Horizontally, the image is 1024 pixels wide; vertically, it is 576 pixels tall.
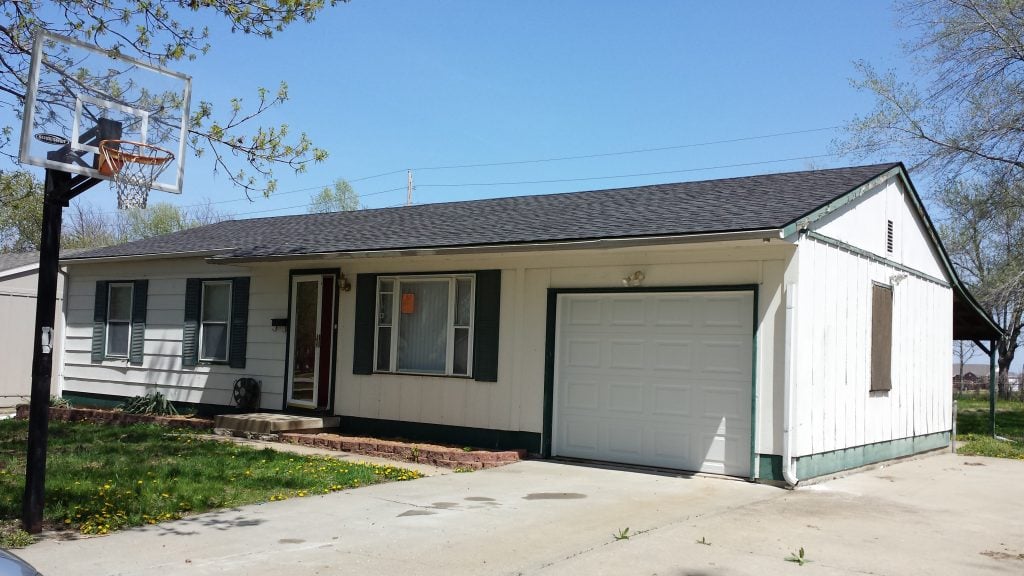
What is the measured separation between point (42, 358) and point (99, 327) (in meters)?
10.7

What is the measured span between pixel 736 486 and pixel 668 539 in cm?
282

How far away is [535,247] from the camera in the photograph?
10.4 m

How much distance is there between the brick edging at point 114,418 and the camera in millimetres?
14016

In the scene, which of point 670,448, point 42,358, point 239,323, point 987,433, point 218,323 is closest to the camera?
point 42,358

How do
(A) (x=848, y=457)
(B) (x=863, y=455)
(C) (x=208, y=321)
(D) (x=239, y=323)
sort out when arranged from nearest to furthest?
(A) (x=848, y=457), (B) (x=863, y=455), (D) (x=239, y=323), (C) (x=208, y=321)

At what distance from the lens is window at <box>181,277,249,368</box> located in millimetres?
14820

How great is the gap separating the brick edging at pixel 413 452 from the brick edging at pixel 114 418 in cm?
243

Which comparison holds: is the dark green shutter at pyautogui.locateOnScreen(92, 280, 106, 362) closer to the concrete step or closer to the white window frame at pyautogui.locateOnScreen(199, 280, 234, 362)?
the white window frame at pyautogui.locateOnScreen(199, 280, 234, 362)

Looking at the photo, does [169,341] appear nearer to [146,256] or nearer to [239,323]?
[146,256]

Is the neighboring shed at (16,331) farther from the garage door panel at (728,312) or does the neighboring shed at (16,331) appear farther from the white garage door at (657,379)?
the garage door panel at (728,312)

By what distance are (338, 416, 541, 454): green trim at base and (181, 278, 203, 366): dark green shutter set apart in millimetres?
3607

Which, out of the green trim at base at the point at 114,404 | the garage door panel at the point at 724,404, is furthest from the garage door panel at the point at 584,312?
the green trim at base at the point at 114,404

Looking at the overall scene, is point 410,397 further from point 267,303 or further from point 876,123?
point 876,123

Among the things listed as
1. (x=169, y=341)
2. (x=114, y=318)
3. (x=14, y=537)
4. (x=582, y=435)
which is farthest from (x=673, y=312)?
(x=114, y=318)
